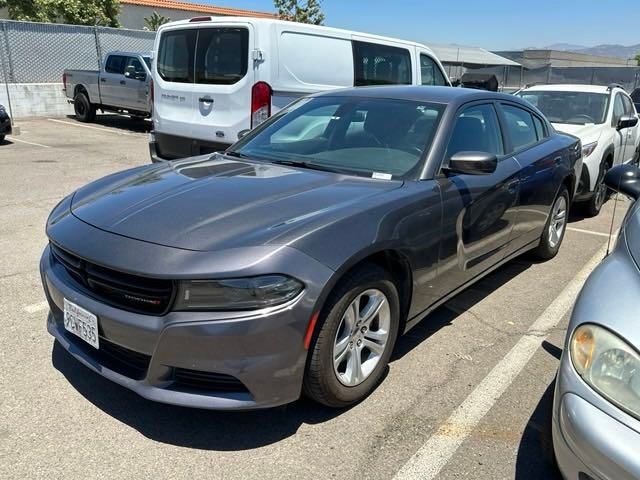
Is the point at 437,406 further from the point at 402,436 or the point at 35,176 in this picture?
the point at 35,176

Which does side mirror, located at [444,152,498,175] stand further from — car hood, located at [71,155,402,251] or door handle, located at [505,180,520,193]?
door handle, located at [505,180,520,193]

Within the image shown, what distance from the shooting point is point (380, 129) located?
362cm

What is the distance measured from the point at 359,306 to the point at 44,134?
12.4m

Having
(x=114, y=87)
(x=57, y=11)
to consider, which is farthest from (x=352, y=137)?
(x=57, y=11)

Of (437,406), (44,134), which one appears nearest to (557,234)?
(437,406)

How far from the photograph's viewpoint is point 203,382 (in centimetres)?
238

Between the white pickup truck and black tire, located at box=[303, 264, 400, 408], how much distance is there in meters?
11.9

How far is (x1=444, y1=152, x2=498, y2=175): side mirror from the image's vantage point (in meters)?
3.22

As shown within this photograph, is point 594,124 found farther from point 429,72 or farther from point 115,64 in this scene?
point 115,64

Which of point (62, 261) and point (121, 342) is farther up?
point (62, 261)

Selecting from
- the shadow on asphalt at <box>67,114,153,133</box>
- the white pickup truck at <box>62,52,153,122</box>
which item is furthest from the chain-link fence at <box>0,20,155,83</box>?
the shadow on asphalt at <box>67,114,153,133</box>

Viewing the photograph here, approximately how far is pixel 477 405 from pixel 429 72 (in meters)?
7.34

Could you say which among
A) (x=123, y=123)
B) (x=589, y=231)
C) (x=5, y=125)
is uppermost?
(x=5, y=125)

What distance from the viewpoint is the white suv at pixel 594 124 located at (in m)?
6.88
